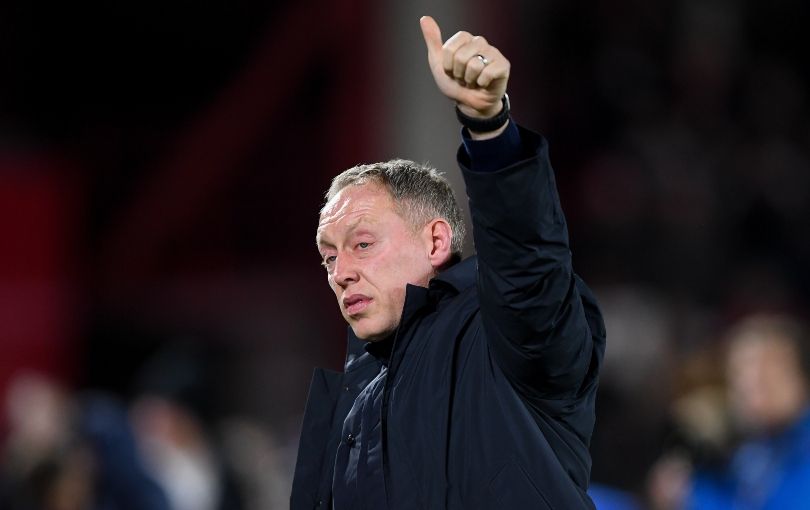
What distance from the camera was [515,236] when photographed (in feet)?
7.43

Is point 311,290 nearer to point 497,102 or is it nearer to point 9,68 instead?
point 9,68

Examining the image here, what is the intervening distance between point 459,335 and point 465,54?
590 mm

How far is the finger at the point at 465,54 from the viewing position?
2207 millimetres

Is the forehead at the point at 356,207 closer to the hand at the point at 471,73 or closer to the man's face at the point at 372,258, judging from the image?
the man's face at the point at 372,258

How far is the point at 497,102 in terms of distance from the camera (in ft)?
7.39

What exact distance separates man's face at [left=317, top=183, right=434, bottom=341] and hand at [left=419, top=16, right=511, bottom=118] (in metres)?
0.49

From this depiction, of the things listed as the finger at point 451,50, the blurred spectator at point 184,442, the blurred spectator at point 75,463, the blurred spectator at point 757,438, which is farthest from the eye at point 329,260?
the blurred spectator at point 184,442

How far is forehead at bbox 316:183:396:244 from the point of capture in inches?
107

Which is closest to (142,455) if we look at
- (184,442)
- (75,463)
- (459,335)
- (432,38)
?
(184,442)

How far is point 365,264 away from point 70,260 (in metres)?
8.16

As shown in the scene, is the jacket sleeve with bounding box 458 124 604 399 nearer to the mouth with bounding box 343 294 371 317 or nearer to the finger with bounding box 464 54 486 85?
the finger with bounding box 464 54 486 85

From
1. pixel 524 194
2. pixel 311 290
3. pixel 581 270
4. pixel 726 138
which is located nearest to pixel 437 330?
pixel 524 194

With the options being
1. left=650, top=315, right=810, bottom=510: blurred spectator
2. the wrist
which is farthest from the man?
left=650, top=315, right=810, bottom=510: blurred spectator

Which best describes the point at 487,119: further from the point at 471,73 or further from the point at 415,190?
the point at 415,190
